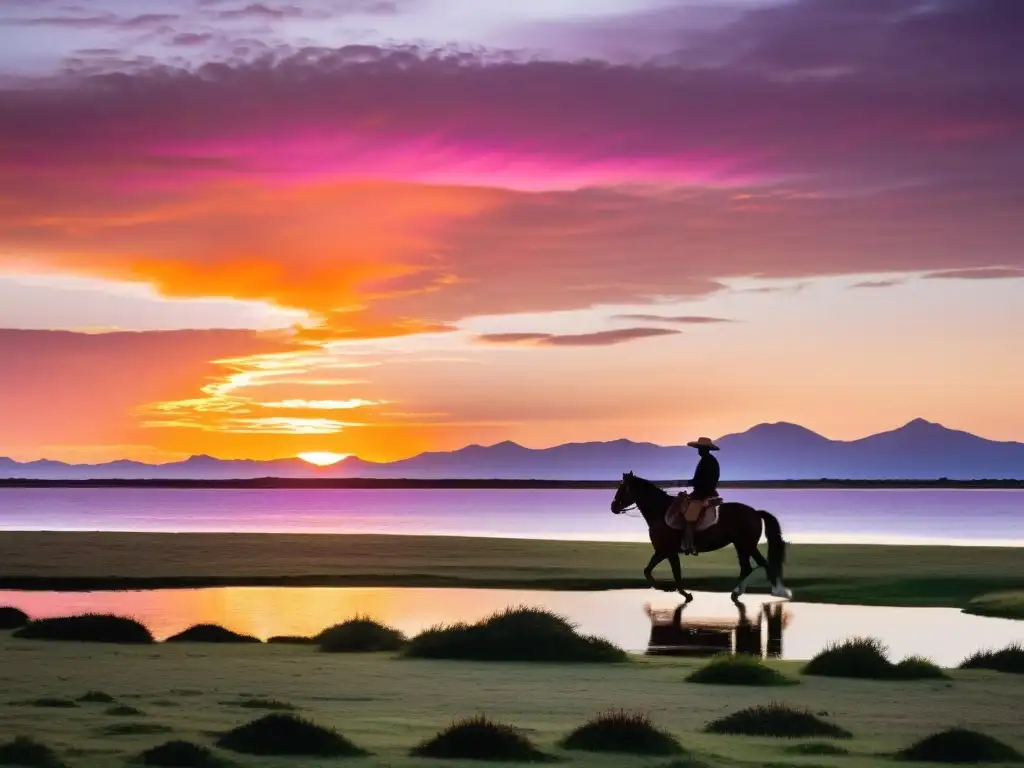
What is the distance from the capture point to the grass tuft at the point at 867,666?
2409 centimetres

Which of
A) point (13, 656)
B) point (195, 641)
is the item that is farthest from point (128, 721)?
point (195, 641)

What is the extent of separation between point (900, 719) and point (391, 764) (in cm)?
727

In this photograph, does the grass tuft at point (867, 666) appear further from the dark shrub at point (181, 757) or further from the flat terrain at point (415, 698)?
the dark shrub at point (181, 757)

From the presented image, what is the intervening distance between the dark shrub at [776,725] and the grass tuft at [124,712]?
6.88 m

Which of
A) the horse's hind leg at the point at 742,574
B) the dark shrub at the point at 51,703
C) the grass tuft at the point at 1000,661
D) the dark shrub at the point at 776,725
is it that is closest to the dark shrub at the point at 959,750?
the dark shrub at the point at 776,725

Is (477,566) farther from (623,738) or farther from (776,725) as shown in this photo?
(623,738)

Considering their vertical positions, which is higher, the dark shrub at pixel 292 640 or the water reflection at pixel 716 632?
the water reflection at pixel 716 632

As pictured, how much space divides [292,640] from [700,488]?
13.4 meters

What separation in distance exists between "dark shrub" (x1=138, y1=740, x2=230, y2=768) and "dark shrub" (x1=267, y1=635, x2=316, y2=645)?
40.9 ft

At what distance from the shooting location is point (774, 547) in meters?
39.7

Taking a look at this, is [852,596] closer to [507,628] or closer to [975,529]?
[507,628]

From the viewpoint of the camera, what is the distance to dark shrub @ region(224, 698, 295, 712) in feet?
66.7

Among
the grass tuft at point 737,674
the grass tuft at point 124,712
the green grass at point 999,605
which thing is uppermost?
the green grass at point 999,605

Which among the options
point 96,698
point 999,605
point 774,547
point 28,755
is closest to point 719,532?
point 774,547
